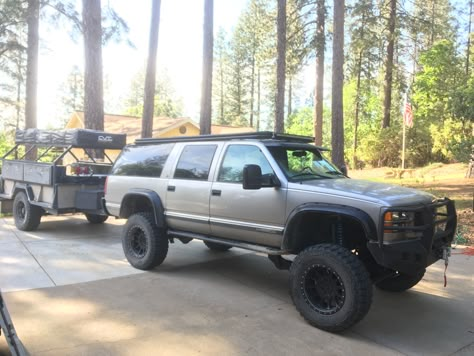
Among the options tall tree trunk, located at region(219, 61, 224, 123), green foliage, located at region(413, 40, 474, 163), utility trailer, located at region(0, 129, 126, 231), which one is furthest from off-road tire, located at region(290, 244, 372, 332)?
tall tree trunk, located at region(219, 61, 224, 123)

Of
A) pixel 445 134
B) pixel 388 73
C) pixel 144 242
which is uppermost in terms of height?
pixel 388 73

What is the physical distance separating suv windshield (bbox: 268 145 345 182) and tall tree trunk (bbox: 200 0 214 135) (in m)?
10.4

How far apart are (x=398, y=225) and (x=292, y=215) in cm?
109

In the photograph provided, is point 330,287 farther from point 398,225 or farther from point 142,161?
point 142,161

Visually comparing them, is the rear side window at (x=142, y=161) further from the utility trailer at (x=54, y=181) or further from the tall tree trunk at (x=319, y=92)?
the tall tree trunk at (x=319, y=92)

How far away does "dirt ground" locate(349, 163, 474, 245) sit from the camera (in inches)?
361

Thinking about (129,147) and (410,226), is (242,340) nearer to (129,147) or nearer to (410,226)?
(410,226)

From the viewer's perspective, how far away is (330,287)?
450 cm

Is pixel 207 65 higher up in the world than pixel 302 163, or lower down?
higher up

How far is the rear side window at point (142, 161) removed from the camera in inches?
258

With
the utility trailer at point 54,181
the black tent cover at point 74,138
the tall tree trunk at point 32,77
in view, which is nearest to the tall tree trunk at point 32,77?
the tall tree trunk at point 32,77

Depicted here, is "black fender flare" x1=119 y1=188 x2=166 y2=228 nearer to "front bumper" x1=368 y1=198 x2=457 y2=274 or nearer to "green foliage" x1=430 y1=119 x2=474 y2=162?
"front bumper" x1=368 y1=198 x2=457 y2=274

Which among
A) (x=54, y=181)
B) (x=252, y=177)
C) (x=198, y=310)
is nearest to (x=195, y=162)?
(x=252, y=177)

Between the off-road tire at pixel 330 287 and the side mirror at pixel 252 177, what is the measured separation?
2.94 ft
